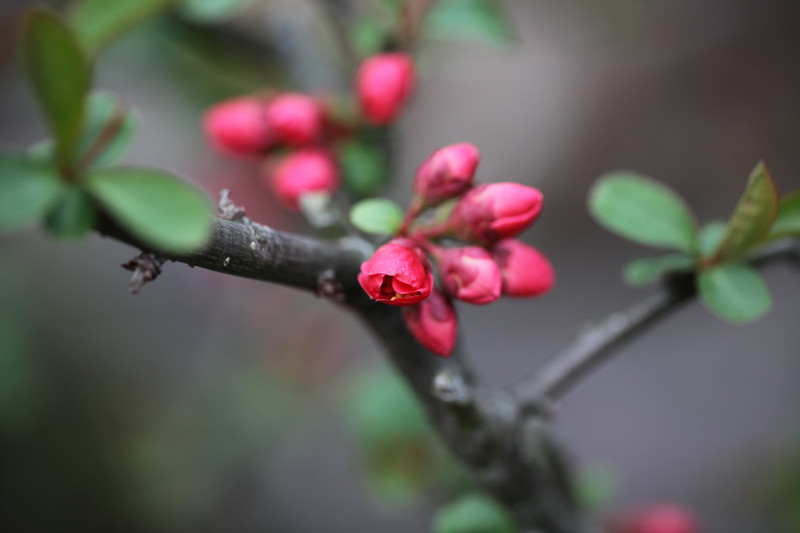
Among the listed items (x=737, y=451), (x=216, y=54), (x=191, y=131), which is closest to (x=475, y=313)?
(x=737, y=451)

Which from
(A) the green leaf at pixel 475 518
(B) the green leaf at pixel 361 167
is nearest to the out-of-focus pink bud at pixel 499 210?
(A) the green leaf at pixel 475 518

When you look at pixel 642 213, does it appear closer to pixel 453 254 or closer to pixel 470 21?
pixel 453 254

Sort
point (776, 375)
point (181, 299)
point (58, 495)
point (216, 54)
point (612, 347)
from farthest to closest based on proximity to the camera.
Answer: point (181, 299), point (776, 375), point (58, 495), point (216, 54), point (612, 347)

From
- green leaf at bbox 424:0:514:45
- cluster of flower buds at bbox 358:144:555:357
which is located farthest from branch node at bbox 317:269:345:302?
green leaf at bbox 424:0:514:45

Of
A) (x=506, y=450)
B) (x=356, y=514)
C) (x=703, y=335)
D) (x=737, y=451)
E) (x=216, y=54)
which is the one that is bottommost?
(x=506, y=450)

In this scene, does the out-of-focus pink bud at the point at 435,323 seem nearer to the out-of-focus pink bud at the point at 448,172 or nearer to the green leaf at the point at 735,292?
the out-of-focus pink bud at the point at 448,172

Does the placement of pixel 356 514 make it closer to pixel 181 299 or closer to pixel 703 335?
pixel 181 299

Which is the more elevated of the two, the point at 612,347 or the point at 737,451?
the point at 737,451
